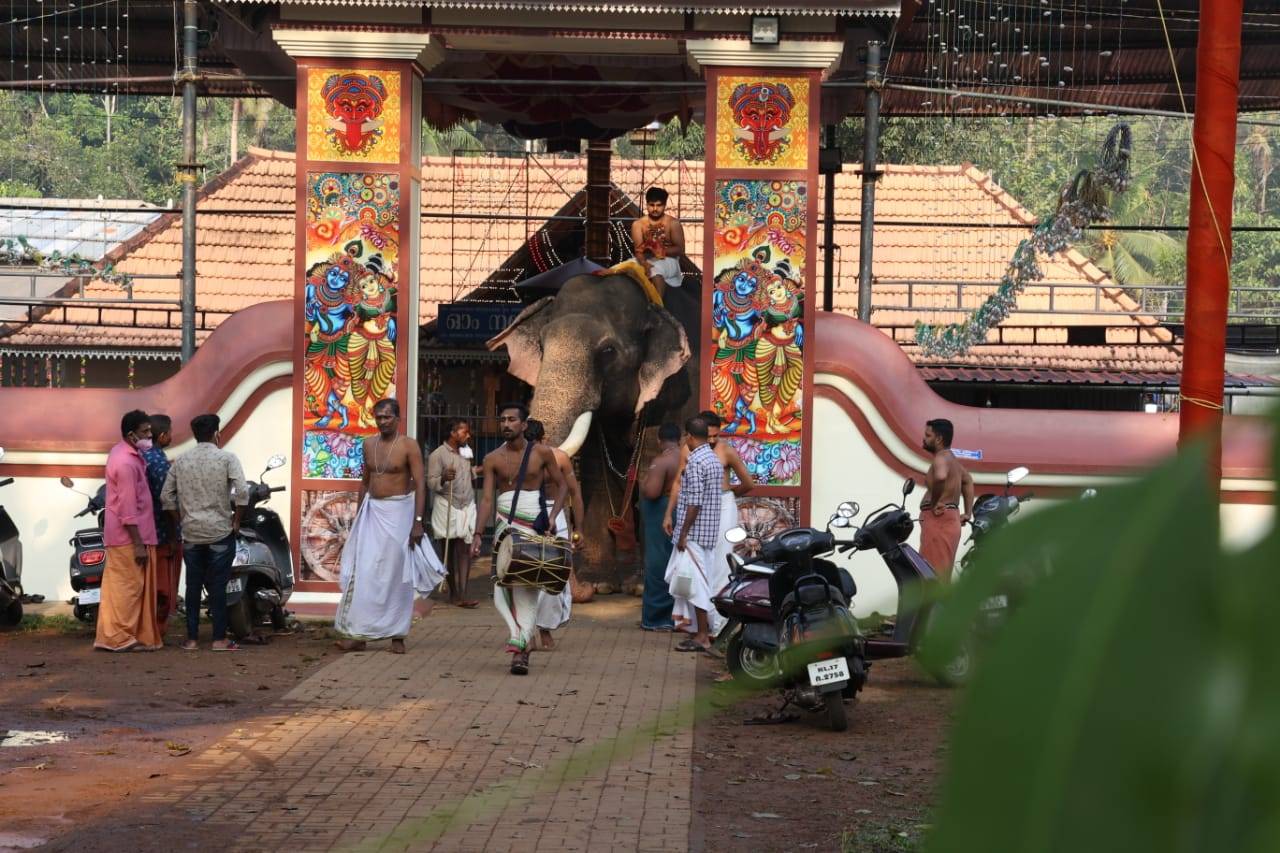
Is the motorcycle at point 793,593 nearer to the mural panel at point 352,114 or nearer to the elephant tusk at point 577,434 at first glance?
the elephant tusk at point 577,434

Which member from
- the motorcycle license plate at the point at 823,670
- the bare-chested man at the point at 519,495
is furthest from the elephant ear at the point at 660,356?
the motorcycle license plate at the point at 823,670

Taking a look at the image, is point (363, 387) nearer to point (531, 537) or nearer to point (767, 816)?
point (531, 537)

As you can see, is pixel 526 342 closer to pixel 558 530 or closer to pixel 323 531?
pixel 323 531

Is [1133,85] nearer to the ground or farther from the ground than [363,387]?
farther from the ground

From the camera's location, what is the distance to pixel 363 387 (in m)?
11.1

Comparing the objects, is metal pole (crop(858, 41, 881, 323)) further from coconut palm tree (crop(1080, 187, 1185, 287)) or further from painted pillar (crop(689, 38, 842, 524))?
coconut palm tree (crop(1080, 187, 1185, 287))

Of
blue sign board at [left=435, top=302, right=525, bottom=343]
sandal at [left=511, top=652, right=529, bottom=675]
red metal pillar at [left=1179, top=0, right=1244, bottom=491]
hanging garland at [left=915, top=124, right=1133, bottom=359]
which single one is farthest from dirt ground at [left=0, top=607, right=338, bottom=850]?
hanging garland at [left=915, top=124, right=1133, bottom=359]

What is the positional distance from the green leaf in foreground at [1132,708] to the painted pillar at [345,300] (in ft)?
35.3

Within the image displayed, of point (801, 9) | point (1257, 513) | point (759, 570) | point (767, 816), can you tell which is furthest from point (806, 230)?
point (1257, 513)

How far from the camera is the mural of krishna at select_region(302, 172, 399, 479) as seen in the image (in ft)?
36.3

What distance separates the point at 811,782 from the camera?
661cm

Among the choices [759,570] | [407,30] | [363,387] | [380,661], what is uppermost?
[407,30]

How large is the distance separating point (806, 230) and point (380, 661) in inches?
159

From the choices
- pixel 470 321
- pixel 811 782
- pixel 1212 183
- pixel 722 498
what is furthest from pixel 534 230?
pixel 1212 183
